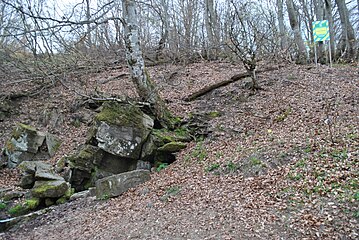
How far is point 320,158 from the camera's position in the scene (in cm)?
518

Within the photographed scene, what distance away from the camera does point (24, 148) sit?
9.11 metres

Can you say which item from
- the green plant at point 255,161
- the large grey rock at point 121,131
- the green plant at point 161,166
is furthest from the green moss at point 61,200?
the green plant at point 255,161

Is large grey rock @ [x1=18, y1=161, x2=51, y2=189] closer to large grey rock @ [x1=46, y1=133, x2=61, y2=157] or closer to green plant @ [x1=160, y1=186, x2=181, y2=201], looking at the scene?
large grey rock @ [x1=46, y1=133, x2=61, y2=157]

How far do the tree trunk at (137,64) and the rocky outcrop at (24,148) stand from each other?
3734 mm

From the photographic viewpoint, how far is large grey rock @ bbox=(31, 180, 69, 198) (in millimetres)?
6797

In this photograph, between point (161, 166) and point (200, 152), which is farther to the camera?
point (161, 166)

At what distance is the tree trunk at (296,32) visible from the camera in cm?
1241

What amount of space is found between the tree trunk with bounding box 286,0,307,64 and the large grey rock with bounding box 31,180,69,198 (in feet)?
36.1

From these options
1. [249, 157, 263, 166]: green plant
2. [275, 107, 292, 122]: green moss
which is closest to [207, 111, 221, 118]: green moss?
[275, 107, 292, 122]: green moss

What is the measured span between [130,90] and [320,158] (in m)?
8.89

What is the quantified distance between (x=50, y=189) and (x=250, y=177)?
15.4 feet

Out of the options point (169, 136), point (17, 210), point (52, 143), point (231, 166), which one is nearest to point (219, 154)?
point (231, 166)

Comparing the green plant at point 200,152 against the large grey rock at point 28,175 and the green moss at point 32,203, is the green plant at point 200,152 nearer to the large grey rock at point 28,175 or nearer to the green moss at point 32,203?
the green moss at point 32,203

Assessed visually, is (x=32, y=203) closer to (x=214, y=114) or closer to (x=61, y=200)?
(x=61, y=200)
